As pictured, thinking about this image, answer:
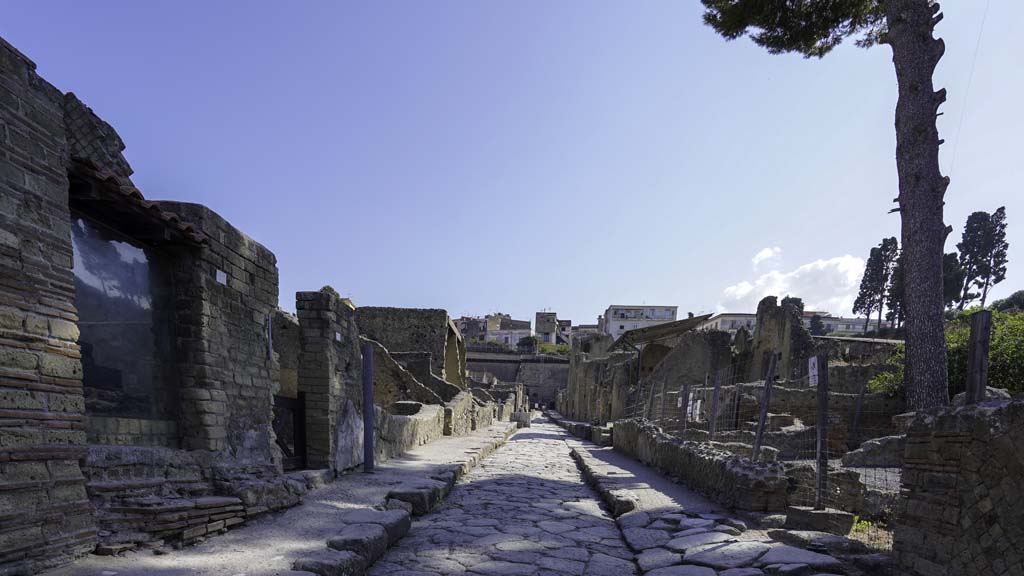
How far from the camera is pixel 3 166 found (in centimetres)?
319

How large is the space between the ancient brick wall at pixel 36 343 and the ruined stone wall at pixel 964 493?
4830 millimetres

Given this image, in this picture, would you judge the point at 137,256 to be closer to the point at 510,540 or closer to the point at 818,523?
the point at 510,540

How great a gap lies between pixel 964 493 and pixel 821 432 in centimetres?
197

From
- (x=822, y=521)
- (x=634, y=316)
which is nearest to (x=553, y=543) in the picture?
(x=822, y=521)

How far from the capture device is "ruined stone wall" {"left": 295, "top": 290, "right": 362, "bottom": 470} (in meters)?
7.07

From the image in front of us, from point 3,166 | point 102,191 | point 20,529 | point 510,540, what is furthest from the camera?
point 510,540

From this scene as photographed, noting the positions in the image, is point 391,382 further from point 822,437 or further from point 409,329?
point 822,437

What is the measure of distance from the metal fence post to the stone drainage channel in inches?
27.7

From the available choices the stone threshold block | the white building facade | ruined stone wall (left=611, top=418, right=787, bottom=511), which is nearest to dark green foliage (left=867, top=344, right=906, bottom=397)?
ruined stone wall (left=611, top=418, right=787, bottom=511)

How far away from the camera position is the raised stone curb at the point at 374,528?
140 inches

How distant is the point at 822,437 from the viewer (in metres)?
5.18

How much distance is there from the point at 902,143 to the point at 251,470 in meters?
10.9

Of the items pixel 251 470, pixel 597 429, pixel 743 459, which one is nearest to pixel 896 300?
pixel 597 429

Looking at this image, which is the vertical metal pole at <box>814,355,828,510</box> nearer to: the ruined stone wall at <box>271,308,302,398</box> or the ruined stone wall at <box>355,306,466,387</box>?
the ruined stone wall at <box>271,308,302,398</box>
